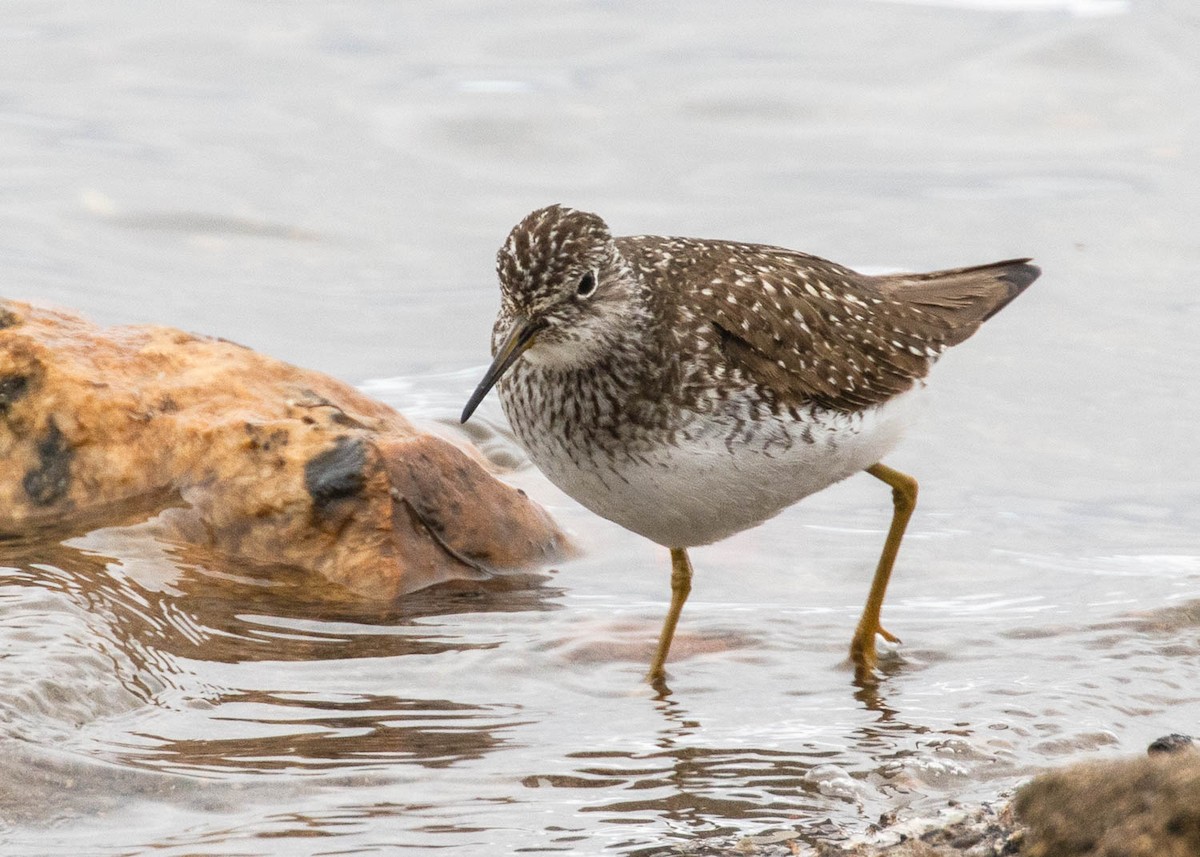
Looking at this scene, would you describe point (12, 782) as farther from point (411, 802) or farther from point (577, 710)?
point (577, 710)

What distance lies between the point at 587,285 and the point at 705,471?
0.93 metres

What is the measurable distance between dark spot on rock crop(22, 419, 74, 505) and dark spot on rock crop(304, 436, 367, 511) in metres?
1.19

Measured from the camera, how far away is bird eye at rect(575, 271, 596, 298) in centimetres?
672

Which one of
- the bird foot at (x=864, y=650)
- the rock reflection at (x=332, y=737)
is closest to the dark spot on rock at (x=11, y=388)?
the rock reflection at (x=332, y=737)

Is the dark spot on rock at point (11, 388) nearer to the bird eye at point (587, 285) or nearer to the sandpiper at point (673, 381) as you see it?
the sandpiper at point (673, 381)

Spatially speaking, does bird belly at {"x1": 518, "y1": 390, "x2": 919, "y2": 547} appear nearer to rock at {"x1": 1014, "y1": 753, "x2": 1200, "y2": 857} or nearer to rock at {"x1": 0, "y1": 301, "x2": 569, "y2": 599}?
rock at {"x1": 0, "y1": 301, "x2": 569, "y2": 599}

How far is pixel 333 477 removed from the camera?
306 inches

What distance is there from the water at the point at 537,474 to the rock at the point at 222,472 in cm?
22

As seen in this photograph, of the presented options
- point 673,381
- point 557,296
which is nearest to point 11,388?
point 557,296

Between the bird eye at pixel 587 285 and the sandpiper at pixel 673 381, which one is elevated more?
the bird eye at pixel 587 285

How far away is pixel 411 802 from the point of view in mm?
5695

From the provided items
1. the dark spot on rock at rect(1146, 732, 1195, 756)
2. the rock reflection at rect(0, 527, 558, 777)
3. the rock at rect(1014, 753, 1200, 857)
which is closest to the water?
the rock reflection at rect(0, 527, 558, 777)

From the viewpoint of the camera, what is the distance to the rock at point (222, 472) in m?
7.77

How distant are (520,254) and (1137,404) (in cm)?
640
